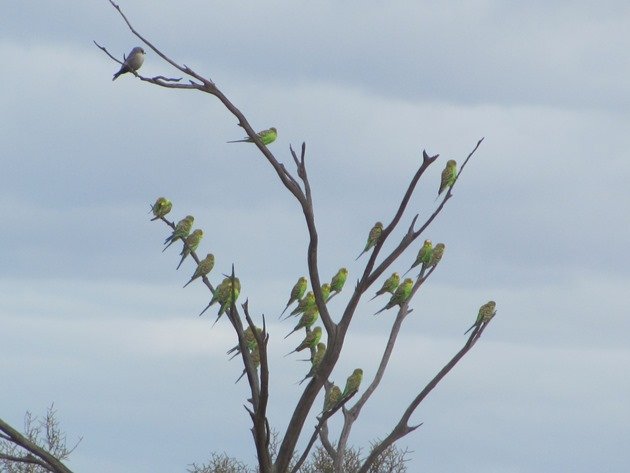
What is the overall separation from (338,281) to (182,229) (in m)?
2.09

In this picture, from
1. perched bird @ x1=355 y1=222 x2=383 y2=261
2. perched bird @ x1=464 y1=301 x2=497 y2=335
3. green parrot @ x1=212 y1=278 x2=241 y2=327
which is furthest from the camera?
perched bird @ x1=355 y1=222 x2=383 y2=261

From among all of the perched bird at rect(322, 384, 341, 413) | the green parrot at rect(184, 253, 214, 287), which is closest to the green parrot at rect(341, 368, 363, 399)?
the perched bird at rect(322, 384, 341, 413)

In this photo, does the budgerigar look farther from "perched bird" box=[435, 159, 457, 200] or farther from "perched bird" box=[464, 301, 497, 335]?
"perched bird" box=[464, 301, 497, 335]

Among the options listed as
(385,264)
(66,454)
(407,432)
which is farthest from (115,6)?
(66,454)

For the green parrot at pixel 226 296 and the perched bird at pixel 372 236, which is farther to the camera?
the perched bird at pixel 372 236

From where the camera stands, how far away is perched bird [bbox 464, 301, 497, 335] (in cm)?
1086

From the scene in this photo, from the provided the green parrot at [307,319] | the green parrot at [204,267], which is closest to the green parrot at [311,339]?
the green parrot at [307,319]

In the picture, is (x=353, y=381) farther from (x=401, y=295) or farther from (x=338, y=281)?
(x=338, y=281)

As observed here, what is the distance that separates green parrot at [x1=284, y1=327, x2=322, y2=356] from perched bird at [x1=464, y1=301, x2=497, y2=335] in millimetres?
2179

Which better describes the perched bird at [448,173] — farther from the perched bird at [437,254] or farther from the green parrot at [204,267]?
the green parrot at [204,267]

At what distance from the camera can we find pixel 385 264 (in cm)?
899

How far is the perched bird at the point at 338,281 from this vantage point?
48.4 feet

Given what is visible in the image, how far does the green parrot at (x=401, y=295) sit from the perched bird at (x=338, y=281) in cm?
152

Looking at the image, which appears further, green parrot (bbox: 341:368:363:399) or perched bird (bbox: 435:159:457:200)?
perched bird (bbox: 435:159:457:200)
